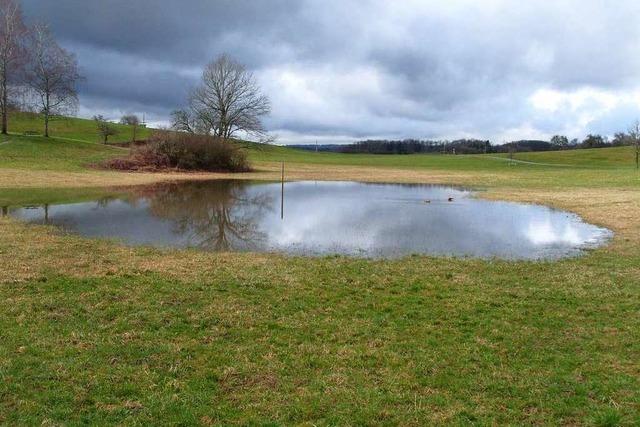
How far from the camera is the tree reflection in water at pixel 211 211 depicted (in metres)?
14.7

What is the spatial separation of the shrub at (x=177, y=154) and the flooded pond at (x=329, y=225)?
20.5 meters

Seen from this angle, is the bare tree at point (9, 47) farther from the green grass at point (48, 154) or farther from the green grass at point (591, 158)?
the green grass at point (591, 158)

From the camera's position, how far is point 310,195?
2992cm

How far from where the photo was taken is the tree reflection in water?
48.3ft

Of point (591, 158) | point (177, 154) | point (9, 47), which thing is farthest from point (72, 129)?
point (591, 158)

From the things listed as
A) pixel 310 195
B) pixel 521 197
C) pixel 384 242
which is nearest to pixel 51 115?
pixel 310 195

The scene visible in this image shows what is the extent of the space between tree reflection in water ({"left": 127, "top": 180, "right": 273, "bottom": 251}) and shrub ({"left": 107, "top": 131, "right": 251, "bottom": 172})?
14.4m

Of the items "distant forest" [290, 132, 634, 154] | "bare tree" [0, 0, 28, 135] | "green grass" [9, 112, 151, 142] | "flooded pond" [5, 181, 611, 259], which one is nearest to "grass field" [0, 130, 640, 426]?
"flooded pond" [5, 181, 611, 259]

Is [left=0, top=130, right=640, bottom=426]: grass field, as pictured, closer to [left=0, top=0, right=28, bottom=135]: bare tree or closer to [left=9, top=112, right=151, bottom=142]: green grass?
[left=0, top=0, right=28, bottom=135]: bare tree

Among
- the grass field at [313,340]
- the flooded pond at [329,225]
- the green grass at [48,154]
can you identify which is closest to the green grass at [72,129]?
the green grass at [48,154]

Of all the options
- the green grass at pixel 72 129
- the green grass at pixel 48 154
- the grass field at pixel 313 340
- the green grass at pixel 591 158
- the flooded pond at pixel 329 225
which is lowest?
the grass field at pixel 313 340

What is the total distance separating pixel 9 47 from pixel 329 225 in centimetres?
4484

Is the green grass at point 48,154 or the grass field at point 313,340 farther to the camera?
the green grass at point 48,154

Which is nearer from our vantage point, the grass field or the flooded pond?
the grass field
